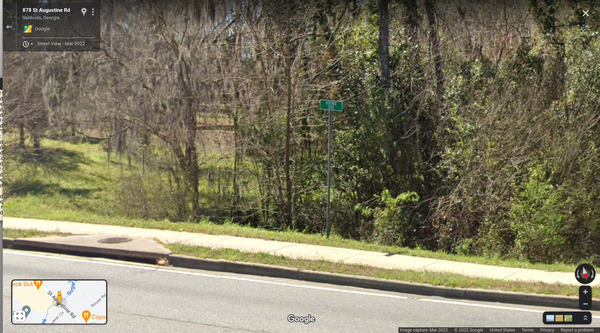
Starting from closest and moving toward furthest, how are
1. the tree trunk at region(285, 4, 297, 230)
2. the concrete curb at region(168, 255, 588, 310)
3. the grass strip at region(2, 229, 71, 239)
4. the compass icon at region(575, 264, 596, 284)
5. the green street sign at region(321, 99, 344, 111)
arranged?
the compass icon at region(575, 264, 596, 284) < the concrete curb at region(168, 255, 588, 310) < the green street sign at region(321, 99, 344, 111) < the grass strip at region(2, 229, 71, 239) < the tree trunk at region(285, 4, 297, 230)

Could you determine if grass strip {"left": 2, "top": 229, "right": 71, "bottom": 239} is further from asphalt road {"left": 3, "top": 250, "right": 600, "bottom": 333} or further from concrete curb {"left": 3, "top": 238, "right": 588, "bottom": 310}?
asphalt road {"left": 3, "top": 250, "right": 600, "bottom": 333}

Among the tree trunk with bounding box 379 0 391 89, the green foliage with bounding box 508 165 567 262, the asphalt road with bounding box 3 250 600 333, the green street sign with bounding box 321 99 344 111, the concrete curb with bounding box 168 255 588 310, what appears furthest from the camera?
the tree trunk with bounding box 379 0 391 89

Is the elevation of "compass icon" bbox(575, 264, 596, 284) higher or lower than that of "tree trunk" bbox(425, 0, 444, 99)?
lower

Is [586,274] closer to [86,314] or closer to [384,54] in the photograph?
[86,314]

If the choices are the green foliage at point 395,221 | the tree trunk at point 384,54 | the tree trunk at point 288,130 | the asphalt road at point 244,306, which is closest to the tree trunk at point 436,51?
the tree trunk at point 384,54

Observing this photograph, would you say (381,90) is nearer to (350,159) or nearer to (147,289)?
(350,159)

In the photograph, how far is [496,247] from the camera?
1452 cm

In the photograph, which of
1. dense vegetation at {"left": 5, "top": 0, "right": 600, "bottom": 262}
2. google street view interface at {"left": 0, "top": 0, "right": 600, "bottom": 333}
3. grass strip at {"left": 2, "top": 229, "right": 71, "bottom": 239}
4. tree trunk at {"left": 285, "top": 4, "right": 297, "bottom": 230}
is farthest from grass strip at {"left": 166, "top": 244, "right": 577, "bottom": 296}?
tree trunk at {"left": 285, "top": 4, "right": 297, "bottom": 230}

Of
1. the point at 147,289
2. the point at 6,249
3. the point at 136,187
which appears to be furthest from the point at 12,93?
the point at 147,289

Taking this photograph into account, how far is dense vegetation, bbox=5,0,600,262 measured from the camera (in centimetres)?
1501

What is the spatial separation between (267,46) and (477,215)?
720cm

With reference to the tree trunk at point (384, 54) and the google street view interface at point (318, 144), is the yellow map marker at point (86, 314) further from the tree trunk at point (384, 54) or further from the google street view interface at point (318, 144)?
the tree trunk at point (384, 54)

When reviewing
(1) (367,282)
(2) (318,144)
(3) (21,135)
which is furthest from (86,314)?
(3) (21,135)

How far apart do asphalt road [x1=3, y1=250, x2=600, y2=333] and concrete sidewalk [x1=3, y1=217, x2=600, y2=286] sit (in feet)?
4.85
